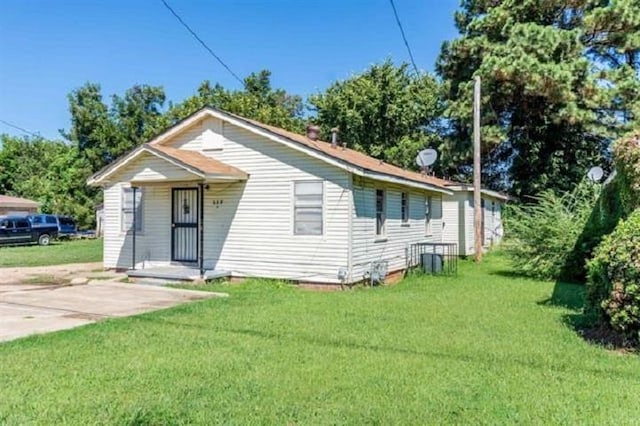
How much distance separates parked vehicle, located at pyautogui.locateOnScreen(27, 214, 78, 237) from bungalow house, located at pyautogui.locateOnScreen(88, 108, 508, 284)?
1543cm

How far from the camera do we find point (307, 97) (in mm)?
35500

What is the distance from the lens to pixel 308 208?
11.6 meters

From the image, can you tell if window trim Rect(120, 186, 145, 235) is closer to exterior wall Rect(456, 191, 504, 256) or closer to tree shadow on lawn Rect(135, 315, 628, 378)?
tree shadow on lawn Rect(135, 315, 628, 378)

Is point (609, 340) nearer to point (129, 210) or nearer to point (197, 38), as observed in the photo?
point (197, 38)

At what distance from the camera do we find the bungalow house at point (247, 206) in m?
11.3

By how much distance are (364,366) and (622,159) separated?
4.71 m

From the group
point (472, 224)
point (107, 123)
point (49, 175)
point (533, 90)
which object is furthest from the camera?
point (49, 175)

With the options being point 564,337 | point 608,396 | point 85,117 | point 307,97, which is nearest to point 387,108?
point 307,97

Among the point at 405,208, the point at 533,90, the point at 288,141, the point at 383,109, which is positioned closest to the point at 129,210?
the point at 288,141

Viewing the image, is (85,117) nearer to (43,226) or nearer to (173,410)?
(43,226)

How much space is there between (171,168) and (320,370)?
26.2 feet

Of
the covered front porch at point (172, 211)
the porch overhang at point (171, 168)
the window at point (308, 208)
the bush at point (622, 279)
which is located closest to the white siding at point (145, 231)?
the covered front porch at point (172, 211)

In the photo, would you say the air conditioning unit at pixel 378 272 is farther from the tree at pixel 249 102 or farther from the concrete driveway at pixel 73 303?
the tree at pixel 249 102

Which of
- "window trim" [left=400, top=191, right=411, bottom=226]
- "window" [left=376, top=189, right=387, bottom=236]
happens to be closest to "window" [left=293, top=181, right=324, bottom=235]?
"window" [left=376, top=189, right=387, bottom=236]
